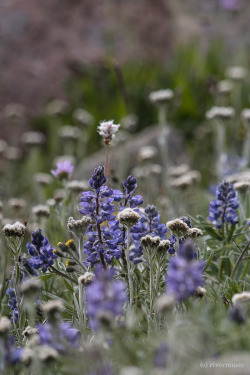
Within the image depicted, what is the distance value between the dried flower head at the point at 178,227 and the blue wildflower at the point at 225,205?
34cm

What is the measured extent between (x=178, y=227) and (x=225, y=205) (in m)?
0.38

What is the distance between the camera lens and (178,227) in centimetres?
200

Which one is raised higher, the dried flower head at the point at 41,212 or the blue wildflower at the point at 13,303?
the dried flower head at the point at 41,212

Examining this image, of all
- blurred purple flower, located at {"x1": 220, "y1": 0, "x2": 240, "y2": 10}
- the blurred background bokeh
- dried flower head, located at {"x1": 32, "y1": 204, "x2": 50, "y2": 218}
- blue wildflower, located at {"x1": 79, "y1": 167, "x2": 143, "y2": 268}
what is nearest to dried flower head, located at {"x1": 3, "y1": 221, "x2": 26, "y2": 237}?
blue wildflower, located at {"x1": 79, "y1": 167, "x2": 143, "y2": 268}

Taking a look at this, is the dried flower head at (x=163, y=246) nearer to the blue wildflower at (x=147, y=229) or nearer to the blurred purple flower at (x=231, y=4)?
the blue wildflower at (x=147, y=229)

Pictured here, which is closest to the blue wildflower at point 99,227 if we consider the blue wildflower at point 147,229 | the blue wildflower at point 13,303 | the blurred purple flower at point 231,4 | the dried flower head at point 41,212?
the blue wildflower at point 147,229

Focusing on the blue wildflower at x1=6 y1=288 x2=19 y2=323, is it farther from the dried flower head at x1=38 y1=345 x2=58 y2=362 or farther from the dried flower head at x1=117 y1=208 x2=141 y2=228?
the dried flower head at x1=38 y1=345 x2=58 y2=362

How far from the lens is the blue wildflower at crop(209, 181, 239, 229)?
2277 mm

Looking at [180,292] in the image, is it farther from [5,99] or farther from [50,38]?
[50,38]

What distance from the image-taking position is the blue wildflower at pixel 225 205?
7.47 ft

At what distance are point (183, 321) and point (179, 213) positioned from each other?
2.25m

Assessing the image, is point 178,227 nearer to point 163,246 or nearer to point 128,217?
point 163,246

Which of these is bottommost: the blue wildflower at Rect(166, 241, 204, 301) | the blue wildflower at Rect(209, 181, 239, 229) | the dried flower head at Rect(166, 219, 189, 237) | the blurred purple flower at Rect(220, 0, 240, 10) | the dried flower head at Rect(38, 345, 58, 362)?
the dried flower head at Rect(38, 345, 58, 362)

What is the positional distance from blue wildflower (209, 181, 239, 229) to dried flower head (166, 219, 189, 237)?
0.34 metres
